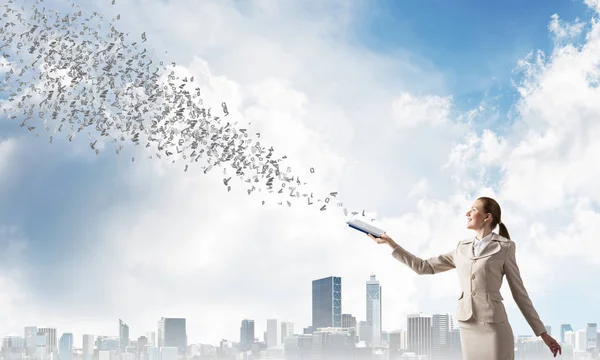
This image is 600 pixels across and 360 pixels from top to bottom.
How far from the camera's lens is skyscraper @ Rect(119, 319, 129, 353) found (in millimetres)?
7449

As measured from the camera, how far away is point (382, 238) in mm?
2967

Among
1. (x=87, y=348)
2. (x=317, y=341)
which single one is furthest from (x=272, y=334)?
(x=87, y=348)

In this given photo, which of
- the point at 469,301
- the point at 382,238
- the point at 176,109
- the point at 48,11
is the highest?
the point at 48,11

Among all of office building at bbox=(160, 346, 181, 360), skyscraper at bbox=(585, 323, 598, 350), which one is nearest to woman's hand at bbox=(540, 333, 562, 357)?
skyscraper at bbox=(585, 323, 598, 350)

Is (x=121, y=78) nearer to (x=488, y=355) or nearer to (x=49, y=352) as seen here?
(x=488, y=355)

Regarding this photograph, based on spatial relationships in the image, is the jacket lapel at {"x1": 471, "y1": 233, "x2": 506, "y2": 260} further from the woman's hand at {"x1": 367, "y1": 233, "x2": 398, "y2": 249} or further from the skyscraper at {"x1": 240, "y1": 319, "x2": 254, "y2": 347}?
the skyscraper at {"x1": 240, "y1": 319, "x2": 254, "y2": 347}

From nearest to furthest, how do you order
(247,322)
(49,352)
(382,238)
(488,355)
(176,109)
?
(488,355), (382,238), (176,109), (49,352), (247,322)

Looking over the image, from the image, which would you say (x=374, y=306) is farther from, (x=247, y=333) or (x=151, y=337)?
(x=151, y=337)

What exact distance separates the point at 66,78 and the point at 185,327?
370 centimetres

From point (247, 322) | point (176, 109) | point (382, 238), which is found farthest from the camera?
point (247, 322)

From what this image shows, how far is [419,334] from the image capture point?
7.41 metres

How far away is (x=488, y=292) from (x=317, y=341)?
189 inches

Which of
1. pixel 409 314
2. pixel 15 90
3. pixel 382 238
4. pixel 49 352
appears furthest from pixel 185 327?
pixel 382 238

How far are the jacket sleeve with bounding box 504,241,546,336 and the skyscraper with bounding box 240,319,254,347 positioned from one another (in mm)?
5064
